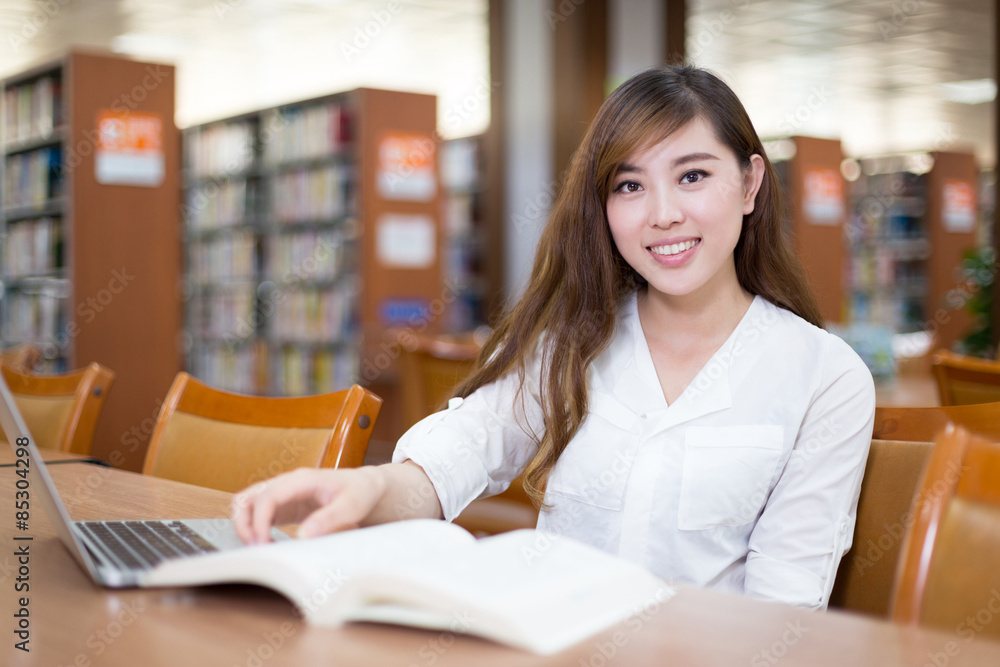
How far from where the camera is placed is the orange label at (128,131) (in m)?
4.88

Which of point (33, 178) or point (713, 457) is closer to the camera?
point (713, 457)

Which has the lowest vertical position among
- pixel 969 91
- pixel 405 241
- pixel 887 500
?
pixel 887 500

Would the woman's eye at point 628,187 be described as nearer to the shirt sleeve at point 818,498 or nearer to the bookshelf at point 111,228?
the shirt sleeve at point 818,498

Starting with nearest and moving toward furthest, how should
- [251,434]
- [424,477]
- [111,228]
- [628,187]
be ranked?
1. [424,477]
2. [628,187]
3. [251,434]
4. [111,228]

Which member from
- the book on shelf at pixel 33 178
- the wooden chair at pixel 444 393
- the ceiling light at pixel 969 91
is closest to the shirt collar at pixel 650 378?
the wooden chair at pixel 444 393

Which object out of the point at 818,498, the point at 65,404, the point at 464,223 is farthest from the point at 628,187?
the point at 464,223

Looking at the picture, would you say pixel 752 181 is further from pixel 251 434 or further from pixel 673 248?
pixel 251 434

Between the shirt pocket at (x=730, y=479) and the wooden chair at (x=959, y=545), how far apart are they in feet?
1.43

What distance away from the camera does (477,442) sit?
1322mm

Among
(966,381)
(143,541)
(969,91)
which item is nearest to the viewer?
(143,541)

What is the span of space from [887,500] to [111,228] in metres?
4.51

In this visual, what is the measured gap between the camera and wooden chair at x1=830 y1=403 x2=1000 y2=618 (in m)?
1.16

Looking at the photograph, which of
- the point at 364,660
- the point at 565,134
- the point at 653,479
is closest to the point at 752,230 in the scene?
the point at 653,479

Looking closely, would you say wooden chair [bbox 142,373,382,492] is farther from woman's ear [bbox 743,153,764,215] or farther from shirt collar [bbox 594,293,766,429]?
woman's ear [bbox 743,153,764,215]
